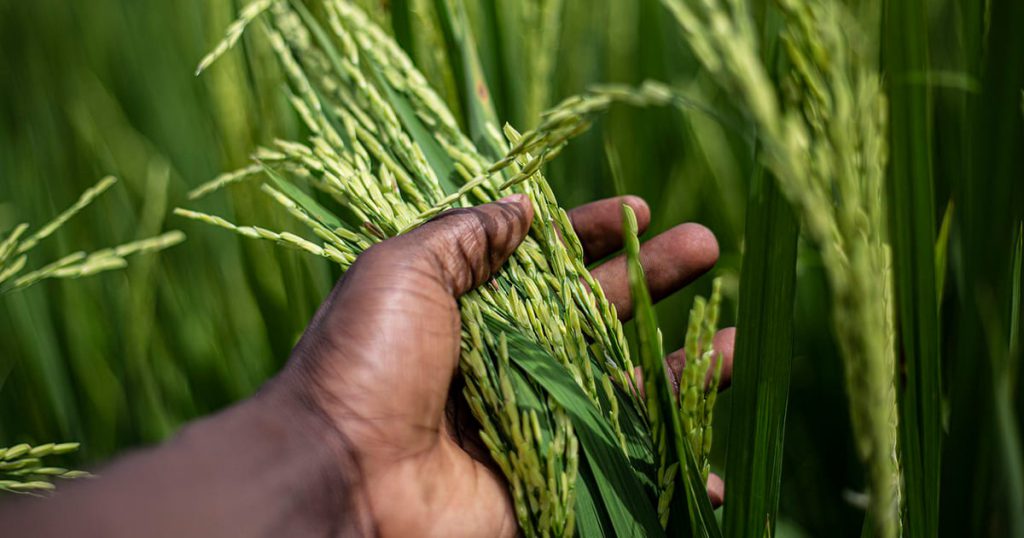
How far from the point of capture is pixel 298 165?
3.77ft

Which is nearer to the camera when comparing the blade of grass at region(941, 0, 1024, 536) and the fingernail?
the blade of grass at region(941, 0, 1024, 536)

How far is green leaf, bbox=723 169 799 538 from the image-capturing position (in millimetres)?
734

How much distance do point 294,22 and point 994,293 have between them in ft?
2.98

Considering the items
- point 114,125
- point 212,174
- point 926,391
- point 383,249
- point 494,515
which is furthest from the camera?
point 114,125

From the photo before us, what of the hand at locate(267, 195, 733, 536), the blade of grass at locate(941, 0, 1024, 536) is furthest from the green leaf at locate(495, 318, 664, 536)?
the blade of grass at locate(941, 0, 1024, 536)

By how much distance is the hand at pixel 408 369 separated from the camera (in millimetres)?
961

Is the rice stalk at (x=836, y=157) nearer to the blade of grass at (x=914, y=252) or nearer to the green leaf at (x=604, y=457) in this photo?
the blade of grass at (x=914, y=252)

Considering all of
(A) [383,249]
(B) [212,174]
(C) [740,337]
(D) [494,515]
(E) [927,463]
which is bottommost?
(D) [494,515]

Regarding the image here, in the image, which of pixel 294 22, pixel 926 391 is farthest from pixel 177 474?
pixel 926 391

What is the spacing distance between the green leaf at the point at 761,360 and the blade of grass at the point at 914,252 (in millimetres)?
97

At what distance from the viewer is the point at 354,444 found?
0.97 metres

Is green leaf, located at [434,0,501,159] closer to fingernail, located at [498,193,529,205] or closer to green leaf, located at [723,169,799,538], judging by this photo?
fingernail, located at [498,193,529,205]

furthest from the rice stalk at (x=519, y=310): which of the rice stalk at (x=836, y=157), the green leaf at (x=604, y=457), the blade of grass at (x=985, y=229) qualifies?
the blade of grass at (x=985, y=229)

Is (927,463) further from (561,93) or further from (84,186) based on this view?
(84,186)
